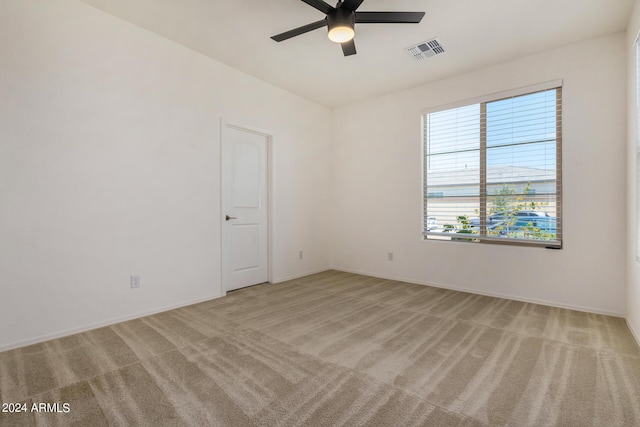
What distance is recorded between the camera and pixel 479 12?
2.77 metres

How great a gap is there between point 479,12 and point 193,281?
406 centimetres

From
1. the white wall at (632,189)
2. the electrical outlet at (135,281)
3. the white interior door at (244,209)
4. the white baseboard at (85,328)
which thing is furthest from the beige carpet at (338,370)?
the white interior door at (244,209)

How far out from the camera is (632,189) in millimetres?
2754

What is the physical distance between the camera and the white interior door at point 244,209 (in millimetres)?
3930

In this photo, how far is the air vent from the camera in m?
3.27

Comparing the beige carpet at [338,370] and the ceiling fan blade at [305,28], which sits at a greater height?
the ceiling fan blade at [305,28]

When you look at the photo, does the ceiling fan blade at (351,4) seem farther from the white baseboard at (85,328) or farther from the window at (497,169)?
the white baseboard at (85,328)

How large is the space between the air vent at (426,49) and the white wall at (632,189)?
1.60 metres

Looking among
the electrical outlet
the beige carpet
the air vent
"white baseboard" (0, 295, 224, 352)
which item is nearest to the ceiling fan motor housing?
the air vent

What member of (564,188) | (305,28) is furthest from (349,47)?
(564,188)

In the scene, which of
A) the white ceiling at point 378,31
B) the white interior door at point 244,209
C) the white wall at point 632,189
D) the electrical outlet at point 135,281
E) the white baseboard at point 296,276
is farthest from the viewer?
the white baseboard at point 296,276

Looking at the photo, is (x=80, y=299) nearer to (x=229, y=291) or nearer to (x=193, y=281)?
(x=193, y=281)

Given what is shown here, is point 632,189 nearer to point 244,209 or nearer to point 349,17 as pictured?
point 349,17

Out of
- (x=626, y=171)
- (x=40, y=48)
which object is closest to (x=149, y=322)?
(x=40, y=48)
